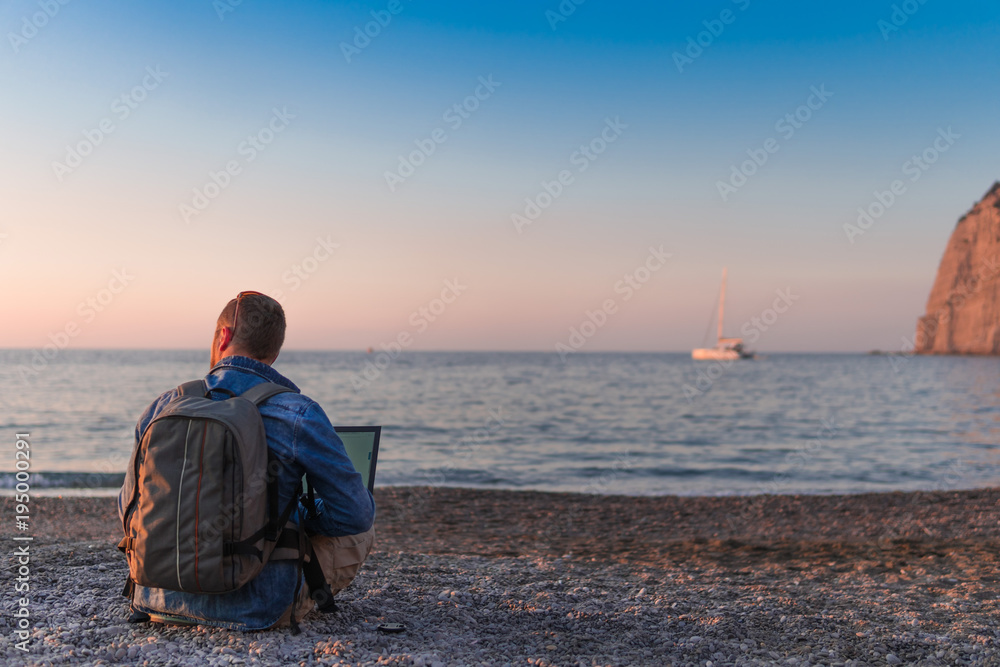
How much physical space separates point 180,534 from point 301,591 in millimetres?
710

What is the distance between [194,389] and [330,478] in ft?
2.32

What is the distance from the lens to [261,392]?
3.00 m

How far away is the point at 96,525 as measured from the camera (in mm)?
8703

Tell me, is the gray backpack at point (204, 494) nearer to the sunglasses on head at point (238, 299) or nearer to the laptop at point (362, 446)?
the sunglasses on head at point (238, 299)

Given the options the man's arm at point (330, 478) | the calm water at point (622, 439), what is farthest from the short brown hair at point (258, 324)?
the calm water at point (622, 439)

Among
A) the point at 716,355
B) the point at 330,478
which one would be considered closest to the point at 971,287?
the point at 716,355

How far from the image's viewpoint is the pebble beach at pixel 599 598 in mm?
3357

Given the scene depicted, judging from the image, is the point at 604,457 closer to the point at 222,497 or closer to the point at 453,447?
the point at 453,447

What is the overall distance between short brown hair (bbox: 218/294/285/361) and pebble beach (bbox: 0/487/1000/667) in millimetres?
1330

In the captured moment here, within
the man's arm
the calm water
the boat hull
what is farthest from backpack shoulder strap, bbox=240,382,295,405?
the boat hull

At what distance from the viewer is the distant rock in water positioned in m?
99.3

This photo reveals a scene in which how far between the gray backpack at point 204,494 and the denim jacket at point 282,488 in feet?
0.28

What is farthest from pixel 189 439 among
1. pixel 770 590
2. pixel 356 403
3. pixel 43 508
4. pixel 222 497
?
pixel 356 403

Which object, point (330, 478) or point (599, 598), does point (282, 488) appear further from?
point (599, 598)
